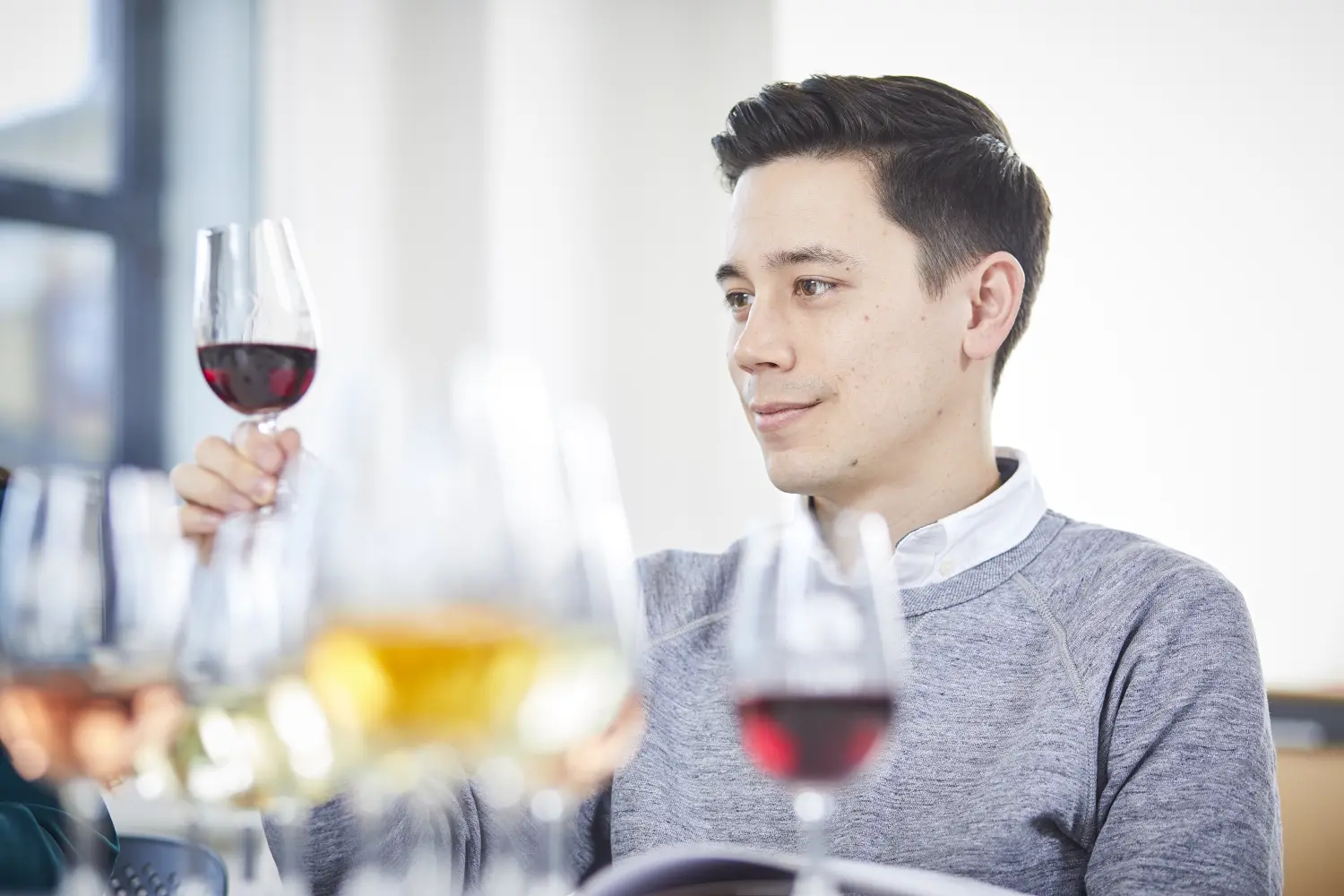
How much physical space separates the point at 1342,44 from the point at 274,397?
2058 millimetres

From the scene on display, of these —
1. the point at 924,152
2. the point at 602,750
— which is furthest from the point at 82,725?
the point at 924,152

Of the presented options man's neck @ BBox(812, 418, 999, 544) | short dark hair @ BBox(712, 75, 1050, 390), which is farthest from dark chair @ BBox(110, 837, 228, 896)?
short dark hair @ BBox(712, 75, 1050, 390)

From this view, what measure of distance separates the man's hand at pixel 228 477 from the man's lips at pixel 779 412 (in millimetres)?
571

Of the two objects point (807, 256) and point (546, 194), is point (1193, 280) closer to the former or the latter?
point (807, 256)

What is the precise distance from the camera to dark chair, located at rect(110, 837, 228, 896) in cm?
76

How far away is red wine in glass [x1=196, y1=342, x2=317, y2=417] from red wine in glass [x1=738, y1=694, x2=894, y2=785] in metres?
0.44

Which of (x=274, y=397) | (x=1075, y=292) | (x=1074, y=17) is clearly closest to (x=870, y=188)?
(x=274, y=397)

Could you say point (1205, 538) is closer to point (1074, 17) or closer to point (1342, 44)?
point (1342, 44)

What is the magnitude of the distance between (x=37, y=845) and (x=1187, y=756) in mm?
833

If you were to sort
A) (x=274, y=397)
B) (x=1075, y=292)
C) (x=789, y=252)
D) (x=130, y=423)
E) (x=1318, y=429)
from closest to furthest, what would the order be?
(x=274, y=397) < (x=789, y=252) < (x=1318, y=429) < (x=1075, y=292) < (x=130, y=423)

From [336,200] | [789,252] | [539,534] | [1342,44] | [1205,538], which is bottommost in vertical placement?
[1205,538]

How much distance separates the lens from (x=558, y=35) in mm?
2957

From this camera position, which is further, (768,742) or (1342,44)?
(1342,44)

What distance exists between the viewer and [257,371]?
33.5 inches
